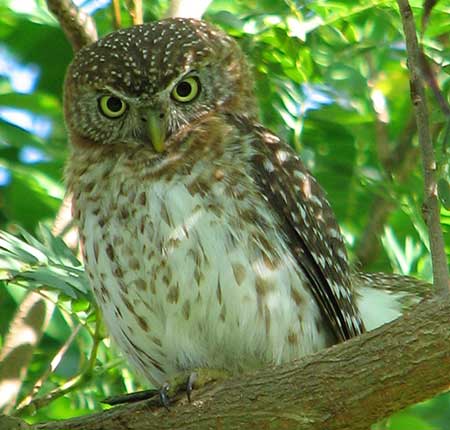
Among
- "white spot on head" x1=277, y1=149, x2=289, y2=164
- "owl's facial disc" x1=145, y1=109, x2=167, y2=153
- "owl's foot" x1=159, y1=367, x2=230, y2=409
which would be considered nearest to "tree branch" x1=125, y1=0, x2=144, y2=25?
"owl's facial disc" x1=145, y1=109, x2=167, y2=153

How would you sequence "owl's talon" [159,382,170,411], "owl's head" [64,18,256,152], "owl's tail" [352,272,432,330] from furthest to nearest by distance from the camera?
"owl's tail" [352,272,432,330] < "owl's head" [64,18,256,152] < "owl's talon" [159,382,170,411]

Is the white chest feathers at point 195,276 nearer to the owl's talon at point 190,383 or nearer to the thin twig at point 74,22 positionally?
the owl's talon at point 190,383

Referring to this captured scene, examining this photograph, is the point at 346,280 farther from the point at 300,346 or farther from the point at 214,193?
the point at 214,193

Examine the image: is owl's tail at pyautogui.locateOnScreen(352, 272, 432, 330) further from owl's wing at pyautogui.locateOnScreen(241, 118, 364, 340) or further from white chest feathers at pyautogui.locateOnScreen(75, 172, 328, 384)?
white chest feathers at pyautogui.locateOnScreen(75, 172, 328, 384)

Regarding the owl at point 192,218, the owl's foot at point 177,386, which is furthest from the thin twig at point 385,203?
the owl's foot at point 177,386

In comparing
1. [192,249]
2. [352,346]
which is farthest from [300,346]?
[352,346]

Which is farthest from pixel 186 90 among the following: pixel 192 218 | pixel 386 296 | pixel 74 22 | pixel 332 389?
pixel 332 389
